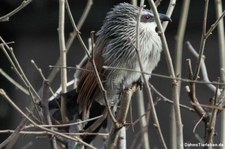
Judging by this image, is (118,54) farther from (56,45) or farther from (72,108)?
(56,45)

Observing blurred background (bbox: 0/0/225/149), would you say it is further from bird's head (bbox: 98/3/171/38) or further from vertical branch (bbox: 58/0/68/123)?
vertical branch (bbox: 58/0/68/123)

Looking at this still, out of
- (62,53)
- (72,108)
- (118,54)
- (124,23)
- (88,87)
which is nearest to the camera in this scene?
(62,53)

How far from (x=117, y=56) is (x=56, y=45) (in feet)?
7.55

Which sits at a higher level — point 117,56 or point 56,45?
point 117,56

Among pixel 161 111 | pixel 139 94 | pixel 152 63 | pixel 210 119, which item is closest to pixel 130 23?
pixel 152 63

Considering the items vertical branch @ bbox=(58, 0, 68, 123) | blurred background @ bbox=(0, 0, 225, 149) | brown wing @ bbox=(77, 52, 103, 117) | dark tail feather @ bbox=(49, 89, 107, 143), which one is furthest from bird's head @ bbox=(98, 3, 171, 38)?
blurred background @ bbox=(0, 0, 225, 149)

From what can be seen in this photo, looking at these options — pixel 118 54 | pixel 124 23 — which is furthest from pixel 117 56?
pixel 124 23

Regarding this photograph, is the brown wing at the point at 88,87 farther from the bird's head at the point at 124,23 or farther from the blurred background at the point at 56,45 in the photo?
the blurred background at the point at 56,45

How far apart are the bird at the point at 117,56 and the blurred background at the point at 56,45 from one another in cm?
175

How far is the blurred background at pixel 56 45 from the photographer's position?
5.17 metres

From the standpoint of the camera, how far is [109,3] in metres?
5.39

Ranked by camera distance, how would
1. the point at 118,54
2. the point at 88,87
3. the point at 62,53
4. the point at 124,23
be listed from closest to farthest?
the point at 62,53 → the point at 88,87 → the point at 118,54 → the point at 124,23

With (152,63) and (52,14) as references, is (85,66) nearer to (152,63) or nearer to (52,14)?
(152,63)

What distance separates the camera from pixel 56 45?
5.50 meters
